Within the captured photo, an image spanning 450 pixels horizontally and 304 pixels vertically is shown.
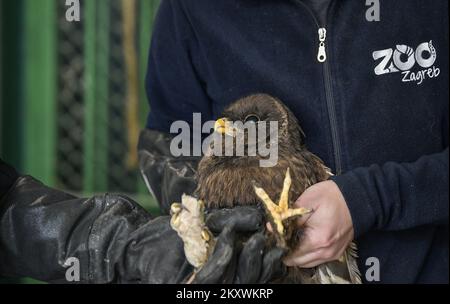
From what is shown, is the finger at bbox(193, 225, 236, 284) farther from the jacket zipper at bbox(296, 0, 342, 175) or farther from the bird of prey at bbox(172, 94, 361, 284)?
the jacket zipper at bbox(296, 0, 342, 175)

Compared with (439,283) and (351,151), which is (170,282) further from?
(439,283)

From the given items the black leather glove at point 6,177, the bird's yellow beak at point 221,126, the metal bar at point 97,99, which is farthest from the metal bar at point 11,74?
the bird's yellow beak at point 221,126

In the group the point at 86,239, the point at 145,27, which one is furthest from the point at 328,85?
the point at 145,27

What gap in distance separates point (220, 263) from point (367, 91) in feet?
1.39

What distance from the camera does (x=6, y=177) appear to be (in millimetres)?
1042

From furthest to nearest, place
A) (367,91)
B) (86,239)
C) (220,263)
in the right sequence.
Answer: (367,91) → (86,239) → (220,263)

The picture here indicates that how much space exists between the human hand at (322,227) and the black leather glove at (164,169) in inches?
11.7

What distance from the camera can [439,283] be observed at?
3.90ft

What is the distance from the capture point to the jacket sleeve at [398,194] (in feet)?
3.35

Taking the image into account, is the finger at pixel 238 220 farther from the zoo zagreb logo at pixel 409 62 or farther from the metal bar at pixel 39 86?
the metal bar at pixel 39 86

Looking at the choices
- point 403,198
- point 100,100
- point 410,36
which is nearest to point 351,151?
point 403,198

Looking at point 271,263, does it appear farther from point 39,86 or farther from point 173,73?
point 39,86

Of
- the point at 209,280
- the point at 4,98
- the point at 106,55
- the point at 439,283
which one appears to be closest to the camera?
the point at 209,280

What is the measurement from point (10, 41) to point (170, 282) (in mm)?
1627
